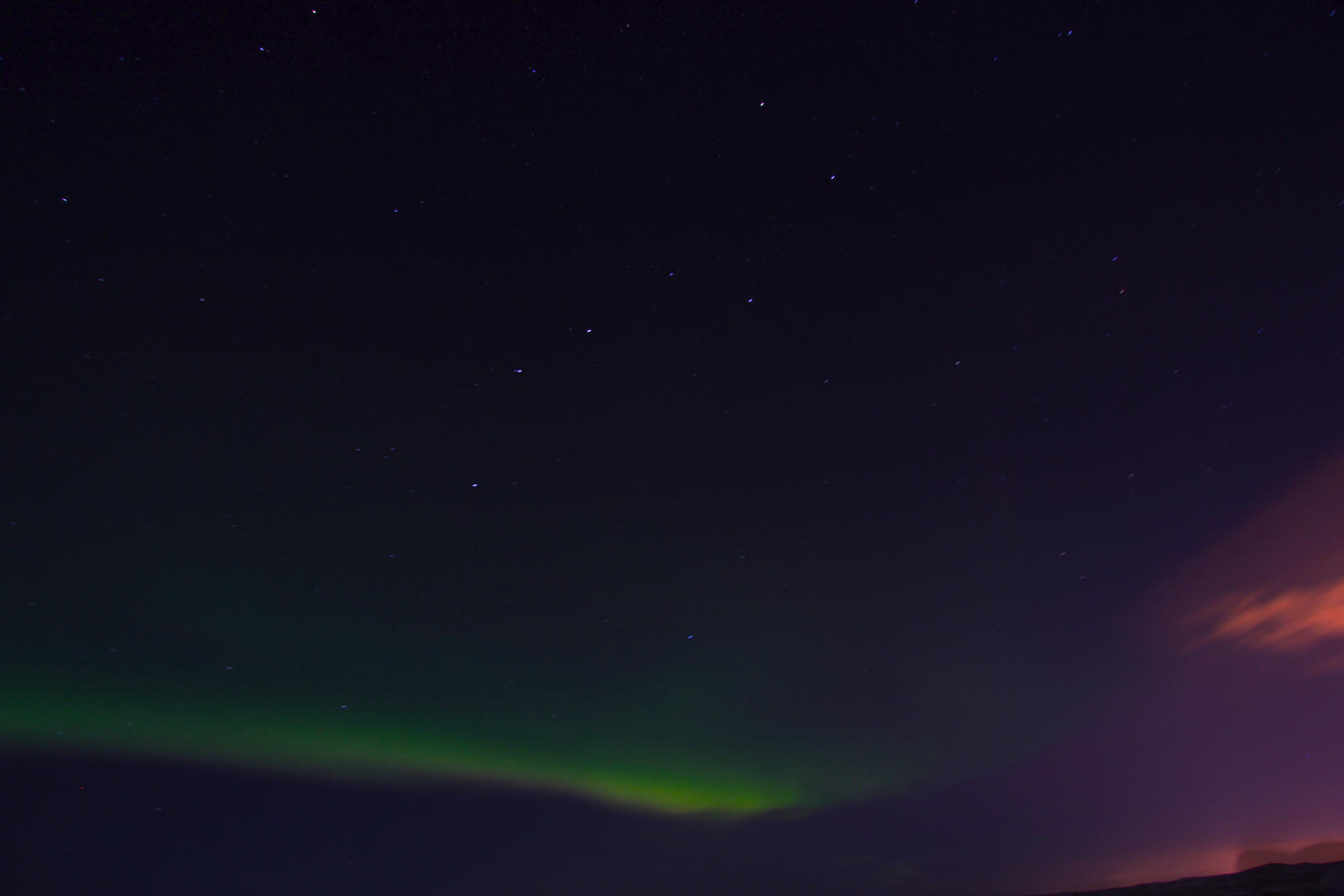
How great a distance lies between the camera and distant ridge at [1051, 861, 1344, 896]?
4703 mm

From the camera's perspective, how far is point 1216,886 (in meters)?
5.79

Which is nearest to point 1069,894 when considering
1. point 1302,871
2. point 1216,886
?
point 1216,886

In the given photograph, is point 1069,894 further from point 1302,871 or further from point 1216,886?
point 1302,871

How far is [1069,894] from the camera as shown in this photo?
20.7 feet

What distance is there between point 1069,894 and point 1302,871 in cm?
187

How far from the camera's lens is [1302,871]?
5.81m

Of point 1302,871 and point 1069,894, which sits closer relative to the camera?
point 1302,871

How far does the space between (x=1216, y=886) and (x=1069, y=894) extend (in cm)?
116

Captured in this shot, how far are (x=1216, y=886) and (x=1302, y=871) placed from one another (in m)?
0.77

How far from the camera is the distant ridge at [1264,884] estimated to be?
4.70m

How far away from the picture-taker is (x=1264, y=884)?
533cm

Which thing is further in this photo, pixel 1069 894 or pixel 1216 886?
pixel 1069 894
